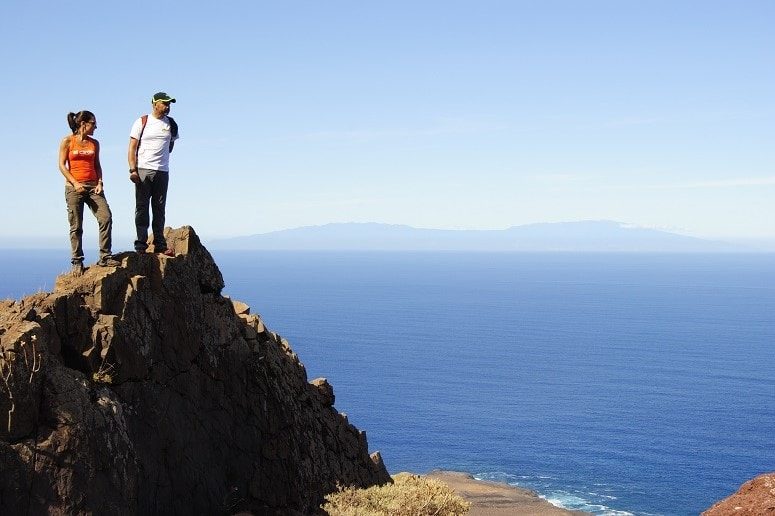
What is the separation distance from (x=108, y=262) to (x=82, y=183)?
1.87 m

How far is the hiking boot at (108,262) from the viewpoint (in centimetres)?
1820

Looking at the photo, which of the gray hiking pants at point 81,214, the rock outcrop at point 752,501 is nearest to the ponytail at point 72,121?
the gray hiking pants at point 81,214

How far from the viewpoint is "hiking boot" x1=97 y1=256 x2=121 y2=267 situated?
1820cm

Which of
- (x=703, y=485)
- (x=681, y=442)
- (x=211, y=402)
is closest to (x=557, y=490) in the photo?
(x=703, y=485)

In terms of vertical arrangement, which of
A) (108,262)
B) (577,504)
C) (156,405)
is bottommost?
(577,504)

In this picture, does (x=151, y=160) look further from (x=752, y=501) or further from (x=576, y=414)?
(x=576, y=414)

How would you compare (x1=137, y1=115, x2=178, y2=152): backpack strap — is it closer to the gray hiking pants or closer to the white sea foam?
the gray hiking pants

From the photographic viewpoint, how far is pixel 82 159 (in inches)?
714

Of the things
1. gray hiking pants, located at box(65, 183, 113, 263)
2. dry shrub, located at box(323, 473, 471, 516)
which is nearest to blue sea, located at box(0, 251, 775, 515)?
dry shrub, located at box(323, 473, 471, 516)

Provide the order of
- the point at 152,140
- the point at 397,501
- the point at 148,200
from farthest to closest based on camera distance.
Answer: the point at 397,501 → the point at 148,200 → the point at 152,140

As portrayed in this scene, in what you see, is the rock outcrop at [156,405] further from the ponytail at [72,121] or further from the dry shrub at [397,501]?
the ponytail at [72,121]

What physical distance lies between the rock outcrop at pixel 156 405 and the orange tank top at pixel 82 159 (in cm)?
204

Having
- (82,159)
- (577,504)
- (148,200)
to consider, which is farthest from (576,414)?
(82,159)

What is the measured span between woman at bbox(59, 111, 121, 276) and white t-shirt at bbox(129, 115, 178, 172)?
1.24 m
